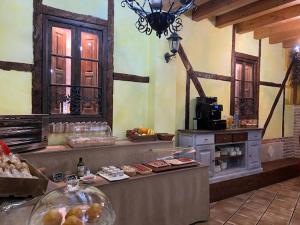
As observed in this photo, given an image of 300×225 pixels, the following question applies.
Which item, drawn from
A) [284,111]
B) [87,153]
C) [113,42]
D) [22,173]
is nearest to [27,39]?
[113,42]

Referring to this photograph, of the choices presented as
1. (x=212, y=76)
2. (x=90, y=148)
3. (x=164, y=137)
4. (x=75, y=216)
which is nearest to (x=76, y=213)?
(x=75, y=216)

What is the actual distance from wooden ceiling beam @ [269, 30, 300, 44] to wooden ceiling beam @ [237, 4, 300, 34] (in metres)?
1.07

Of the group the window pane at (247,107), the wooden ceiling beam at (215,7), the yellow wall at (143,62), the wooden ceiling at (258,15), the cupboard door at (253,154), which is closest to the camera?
the yellow wall at (143,62)

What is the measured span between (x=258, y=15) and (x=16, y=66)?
13.5 ft

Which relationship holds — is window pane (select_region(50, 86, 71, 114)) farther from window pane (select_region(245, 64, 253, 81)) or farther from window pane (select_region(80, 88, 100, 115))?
window pane (select_region(245, 64, 253, 81))

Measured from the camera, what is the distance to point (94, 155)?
3.27m

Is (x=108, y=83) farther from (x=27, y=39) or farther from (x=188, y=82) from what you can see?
(x=188, y=82)

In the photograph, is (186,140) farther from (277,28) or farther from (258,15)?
(277,28)

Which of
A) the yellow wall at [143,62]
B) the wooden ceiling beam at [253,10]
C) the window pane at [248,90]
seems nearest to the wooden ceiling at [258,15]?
the wooden ceiling beam at [253,10]

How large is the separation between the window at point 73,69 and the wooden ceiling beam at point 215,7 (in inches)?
68.8

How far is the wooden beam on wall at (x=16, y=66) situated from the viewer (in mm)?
2951

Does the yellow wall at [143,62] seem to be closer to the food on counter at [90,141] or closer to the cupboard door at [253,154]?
the food on counter at [90,141]

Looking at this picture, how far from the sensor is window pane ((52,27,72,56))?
333 cm

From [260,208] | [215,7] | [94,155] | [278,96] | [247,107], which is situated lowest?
[260,208]
